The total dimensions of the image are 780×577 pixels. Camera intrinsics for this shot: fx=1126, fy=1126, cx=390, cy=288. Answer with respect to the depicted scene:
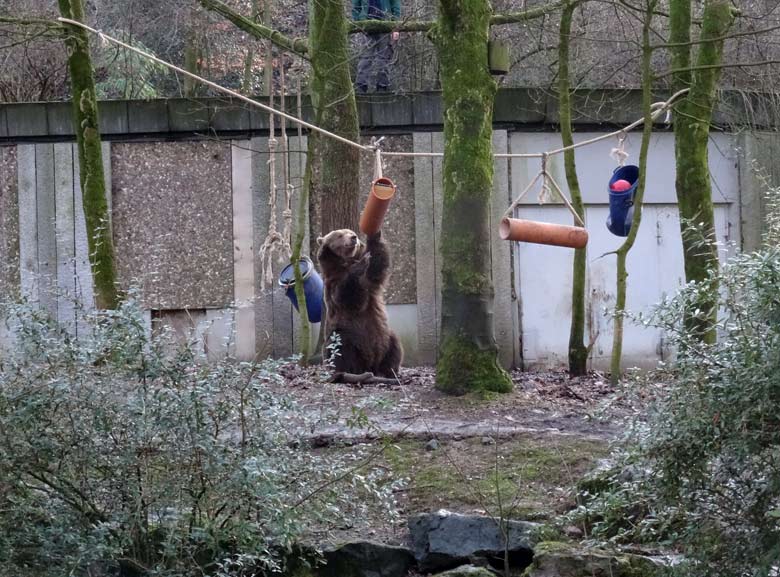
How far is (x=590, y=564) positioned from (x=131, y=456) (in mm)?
1838

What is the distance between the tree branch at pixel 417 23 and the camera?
10.2 meters

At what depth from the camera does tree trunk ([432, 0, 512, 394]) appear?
7.46m

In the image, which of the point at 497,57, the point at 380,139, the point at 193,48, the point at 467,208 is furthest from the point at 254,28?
the point at 467,208

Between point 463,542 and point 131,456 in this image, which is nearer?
point 131,456

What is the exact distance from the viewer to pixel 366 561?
5094mm

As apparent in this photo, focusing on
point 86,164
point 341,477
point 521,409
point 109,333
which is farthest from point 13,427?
point 86,164

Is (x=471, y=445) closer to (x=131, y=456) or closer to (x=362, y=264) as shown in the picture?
(x=131, y=456)

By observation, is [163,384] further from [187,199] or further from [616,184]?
[187,199]

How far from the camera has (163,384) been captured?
428cm

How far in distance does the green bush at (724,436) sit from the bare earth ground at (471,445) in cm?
63

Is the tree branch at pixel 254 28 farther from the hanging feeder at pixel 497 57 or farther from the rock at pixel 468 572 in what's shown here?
the rock at pixel 468 572

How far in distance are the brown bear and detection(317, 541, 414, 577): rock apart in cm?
416

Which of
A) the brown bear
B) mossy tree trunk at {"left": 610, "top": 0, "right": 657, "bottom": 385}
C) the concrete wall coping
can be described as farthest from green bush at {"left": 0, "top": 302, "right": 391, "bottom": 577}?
the concrete wall coping

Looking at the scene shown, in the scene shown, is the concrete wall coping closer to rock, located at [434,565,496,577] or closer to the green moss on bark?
the green moss on bark
